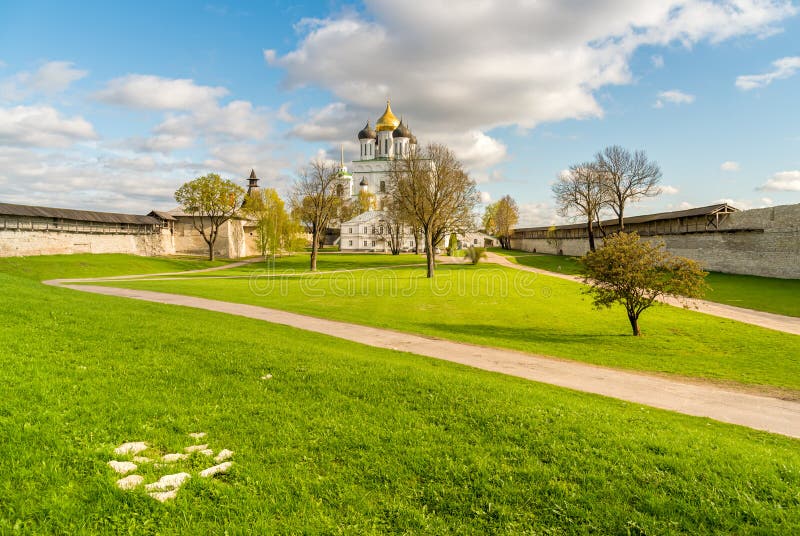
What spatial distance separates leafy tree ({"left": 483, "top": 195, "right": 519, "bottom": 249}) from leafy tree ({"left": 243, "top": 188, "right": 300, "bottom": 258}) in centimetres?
4784

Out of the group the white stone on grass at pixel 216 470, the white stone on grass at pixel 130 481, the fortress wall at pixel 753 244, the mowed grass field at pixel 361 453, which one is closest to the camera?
the mowed grass field at pixel 361 453

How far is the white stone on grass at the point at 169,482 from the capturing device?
4.42 m

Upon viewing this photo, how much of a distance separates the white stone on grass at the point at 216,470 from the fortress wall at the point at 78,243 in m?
55.2

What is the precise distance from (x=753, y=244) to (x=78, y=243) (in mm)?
74285

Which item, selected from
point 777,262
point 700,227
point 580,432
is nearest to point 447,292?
point 580,432

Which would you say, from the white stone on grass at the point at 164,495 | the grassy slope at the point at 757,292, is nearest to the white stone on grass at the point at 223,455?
the white stone on grass at the point at 164,495

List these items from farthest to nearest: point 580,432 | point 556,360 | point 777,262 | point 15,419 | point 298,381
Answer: point 777,262 → point 556,360 → point 298,381 → point 580,432 → point 15,419

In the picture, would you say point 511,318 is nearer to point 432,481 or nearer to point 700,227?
point 432,481

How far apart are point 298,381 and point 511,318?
13977mm

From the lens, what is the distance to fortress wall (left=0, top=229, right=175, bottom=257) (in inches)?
1741

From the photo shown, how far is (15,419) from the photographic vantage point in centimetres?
535

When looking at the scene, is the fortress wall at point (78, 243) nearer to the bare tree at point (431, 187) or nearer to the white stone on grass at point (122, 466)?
the bare tree at point (431, 187)

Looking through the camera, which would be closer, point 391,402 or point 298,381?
point 391,402

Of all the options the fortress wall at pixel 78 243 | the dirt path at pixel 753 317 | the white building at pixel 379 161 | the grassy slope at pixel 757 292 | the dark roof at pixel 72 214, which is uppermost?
the white building at pixel 379 161
